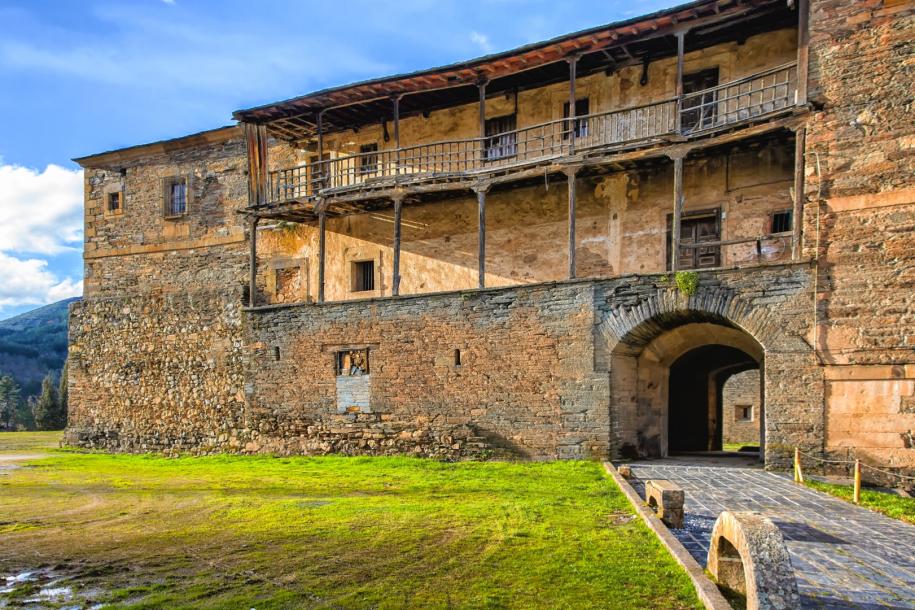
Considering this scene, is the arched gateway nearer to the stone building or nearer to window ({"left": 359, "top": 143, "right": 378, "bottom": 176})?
the stone building

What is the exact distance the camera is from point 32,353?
78688 mm

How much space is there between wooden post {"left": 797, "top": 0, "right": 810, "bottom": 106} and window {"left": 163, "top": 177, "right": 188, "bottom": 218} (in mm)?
18749

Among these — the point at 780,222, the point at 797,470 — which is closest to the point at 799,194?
the point at 780,222

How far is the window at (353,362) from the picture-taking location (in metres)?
17.3

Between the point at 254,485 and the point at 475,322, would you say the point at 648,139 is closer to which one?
the point at 475,322

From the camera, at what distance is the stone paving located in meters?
5.59

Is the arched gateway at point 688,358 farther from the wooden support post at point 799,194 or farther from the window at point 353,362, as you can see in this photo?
the window at point 353,362

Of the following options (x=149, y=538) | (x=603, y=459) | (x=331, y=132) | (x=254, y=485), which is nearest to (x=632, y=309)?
(x=603, y=459)

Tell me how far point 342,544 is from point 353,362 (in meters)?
10.1

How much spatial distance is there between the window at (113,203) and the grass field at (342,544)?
1392 cm

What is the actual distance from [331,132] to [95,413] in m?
11.6

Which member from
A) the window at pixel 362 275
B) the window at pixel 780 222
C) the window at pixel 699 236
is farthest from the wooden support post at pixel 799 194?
the window at pixel 362 275

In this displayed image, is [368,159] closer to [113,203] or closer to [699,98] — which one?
[699,98]

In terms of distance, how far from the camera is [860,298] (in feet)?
40.4
